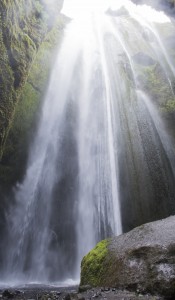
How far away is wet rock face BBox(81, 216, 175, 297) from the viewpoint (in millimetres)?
5273

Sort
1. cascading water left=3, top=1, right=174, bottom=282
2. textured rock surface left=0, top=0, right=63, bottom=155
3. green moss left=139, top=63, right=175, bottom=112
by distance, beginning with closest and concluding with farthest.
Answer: textured rock surface left=0, top=0, right=63, bottom=155 → cascading water left=3, top=1, right=174, bottom=282 → green moss left=139, top=63, right=175, bottom=112

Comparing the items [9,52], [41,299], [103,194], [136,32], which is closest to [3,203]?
[103,194]

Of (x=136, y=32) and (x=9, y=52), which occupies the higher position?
(x=136, y=32)

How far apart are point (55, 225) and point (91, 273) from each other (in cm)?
790

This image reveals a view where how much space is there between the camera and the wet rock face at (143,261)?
17.3 ft

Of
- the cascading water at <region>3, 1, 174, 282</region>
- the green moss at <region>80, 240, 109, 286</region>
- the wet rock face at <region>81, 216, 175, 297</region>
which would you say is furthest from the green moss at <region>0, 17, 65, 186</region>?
the wet rock face at <region>81, 216, 175, 297</region>

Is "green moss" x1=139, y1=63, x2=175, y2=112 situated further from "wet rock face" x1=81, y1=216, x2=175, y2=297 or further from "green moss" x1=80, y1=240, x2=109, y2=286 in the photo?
"green moss" x1=80, y1=240, x2=109, y2=286

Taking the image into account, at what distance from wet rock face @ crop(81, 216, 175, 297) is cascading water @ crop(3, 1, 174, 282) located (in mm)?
6445

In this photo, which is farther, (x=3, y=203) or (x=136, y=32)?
(x=136, y=32)

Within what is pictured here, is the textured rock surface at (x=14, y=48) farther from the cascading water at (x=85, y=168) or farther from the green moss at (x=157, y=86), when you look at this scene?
the green moss at (x=157, y=86)

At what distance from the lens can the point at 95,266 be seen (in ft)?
22.0

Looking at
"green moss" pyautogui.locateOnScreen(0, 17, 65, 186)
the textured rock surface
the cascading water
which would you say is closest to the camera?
the textured rock surface

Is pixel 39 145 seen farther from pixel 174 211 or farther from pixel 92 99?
pixel 174 211

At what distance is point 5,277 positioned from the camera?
39.8 feet
